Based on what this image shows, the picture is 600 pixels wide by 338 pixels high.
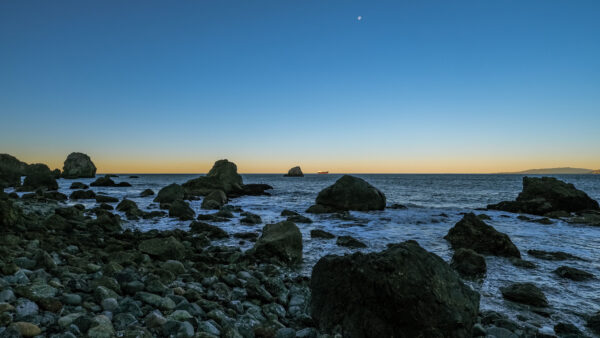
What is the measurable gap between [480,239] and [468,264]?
10.8ft

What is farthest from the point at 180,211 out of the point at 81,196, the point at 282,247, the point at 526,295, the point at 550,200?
the point at 550,200

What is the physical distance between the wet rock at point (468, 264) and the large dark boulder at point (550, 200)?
1985 centimetres

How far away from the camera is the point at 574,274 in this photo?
7.98 metres

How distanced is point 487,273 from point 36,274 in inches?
402

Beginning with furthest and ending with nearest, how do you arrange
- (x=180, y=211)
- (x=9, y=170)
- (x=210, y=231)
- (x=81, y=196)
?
(x=9, y=170) → (x=81, y=196) → (x=180, y=211) → (x=210, y=231)

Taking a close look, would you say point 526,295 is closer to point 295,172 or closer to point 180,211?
point 180,211

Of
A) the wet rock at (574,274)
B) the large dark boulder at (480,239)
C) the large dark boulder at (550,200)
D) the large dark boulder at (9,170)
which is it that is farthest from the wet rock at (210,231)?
the large dark boulder at (9,170)

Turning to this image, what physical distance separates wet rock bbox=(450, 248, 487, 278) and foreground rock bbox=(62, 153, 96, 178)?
129 meters

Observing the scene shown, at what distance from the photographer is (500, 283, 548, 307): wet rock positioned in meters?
6.14

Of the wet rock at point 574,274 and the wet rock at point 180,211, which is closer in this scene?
the wet rock at point 574,274

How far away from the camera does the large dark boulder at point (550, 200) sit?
23.6m

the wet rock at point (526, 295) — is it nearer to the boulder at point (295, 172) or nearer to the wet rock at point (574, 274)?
the wet rock at point (574, 274)

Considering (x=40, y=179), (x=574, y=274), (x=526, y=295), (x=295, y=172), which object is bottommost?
(x=574, y=274)

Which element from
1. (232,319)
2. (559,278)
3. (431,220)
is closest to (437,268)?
(232,319)
